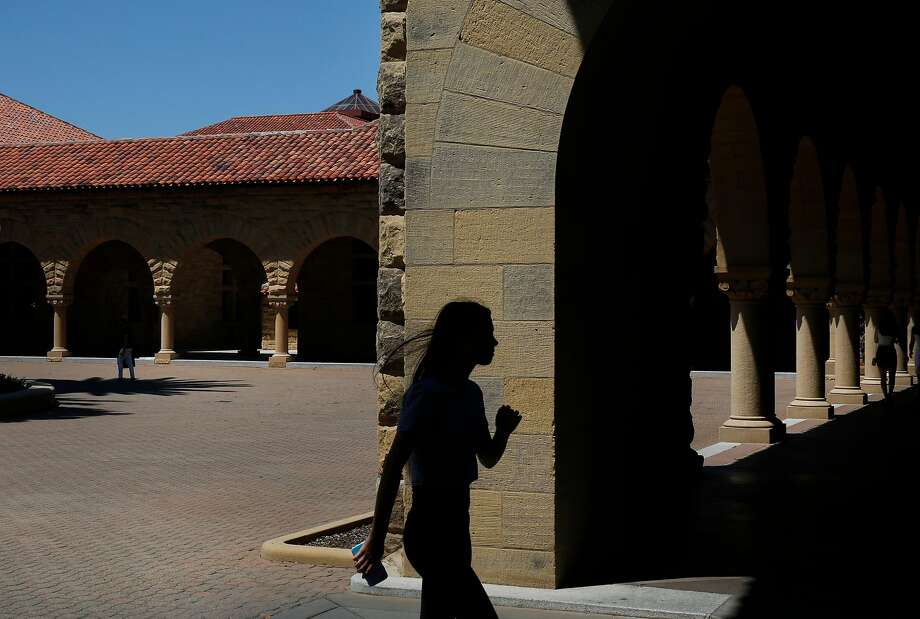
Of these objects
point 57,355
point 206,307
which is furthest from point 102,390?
point 206,307

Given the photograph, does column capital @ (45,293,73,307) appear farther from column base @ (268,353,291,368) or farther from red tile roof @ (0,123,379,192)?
column base @ (268,353,291,368)

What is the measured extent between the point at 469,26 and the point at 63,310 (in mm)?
30135

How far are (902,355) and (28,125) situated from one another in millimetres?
36428

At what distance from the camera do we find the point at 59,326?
3353 cm

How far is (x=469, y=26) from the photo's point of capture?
19.2ft

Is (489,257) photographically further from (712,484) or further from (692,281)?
(712,484)

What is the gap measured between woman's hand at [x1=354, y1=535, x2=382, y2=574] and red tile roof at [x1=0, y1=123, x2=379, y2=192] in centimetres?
2646

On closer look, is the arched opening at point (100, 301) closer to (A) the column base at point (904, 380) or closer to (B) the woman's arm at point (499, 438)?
(A) the column base at point (904, 380)

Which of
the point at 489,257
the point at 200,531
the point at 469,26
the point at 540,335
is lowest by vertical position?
the point at 200,531

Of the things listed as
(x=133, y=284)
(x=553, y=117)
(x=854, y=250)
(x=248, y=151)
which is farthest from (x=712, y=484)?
(x=133, y=284)

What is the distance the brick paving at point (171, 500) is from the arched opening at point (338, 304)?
15182 mm

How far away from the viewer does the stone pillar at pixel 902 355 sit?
2427 centimetres

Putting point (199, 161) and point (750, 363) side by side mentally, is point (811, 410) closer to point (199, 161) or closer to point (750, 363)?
point (750, 363)

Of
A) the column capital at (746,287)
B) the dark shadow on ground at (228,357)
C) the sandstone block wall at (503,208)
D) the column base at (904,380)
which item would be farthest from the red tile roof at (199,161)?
the sandstone block wall at (503,208)
